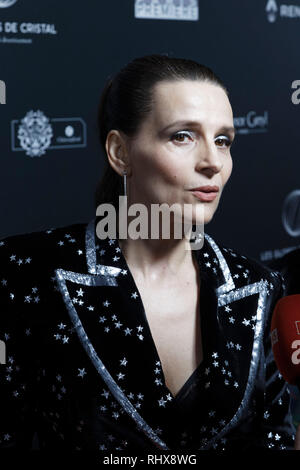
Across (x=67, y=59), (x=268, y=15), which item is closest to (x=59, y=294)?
(x=67, y=59)

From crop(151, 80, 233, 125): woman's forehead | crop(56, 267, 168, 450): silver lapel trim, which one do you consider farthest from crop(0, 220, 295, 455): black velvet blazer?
crop(151, 80, 233, 125): woman's forehead

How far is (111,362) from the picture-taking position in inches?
39.9

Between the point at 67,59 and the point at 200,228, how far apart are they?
0.68 meters

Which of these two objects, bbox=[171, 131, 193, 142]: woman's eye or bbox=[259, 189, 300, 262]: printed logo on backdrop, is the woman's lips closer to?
bbox=[171, 131, 193, 142]: woman's eye

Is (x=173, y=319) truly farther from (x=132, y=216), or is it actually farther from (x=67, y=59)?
(x=67, y=59)

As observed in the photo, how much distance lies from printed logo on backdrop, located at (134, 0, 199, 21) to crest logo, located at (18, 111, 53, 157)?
0.38 m

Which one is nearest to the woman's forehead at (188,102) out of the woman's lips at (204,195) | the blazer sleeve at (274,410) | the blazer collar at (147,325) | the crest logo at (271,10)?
the woman's lips at (204,195)

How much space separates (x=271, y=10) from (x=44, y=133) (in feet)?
2.83

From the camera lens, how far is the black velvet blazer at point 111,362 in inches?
39.6

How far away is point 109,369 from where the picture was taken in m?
1.01

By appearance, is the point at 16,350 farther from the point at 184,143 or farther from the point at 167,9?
the point at 167,9

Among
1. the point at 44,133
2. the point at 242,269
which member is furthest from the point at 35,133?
the point at 242,269

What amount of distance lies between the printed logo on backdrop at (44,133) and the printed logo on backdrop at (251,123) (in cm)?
54

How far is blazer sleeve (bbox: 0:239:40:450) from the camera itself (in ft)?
3.43
